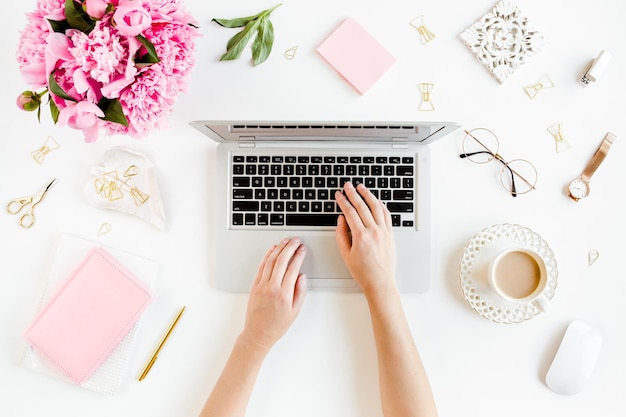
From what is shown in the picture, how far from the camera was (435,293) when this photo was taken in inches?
32.5

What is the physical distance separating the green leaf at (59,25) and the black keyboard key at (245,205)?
1.18ft

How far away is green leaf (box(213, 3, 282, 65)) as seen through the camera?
81 centimetres

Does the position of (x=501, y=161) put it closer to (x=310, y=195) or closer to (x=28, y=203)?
(x=310, y=195)

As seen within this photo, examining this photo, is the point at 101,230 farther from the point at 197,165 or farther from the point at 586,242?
the point at 586,242

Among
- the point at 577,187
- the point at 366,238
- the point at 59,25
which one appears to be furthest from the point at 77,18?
the point at 577,187

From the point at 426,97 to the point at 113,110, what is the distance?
0.54 meters

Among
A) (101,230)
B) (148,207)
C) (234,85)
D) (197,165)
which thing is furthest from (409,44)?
(101,230)

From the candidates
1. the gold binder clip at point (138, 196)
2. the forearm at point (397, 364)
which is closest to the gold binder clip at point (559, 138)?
the forearm at point (397, 364)

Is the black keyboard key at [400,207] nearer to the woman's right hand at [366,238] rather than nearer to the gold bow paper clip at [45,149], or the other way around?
the woman's right hand at [366,238]

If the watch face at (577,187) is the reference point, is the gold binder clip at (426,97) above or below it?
above

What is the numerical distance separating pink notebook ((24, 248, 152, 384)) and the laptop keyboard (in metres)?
0.24

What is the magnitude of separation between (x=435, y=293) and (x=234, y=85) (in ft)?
1.77

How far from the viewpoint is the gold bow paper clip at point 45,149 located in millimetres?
830

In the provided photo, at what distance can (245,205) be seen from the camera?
2.61 feet
